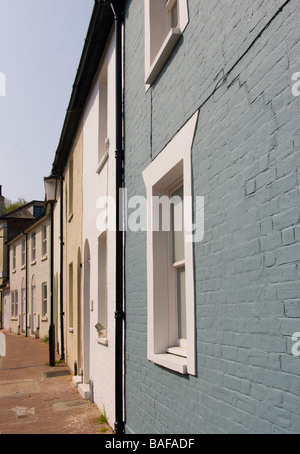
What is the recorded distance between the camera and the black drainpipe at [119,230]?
6.66m

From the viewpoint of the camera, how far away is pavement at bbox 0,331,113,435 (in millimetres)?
7629

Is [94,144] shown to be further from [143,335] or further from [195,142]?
[195,142]

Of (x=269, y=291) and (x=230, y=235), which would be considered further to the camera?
(x=230, y=235)

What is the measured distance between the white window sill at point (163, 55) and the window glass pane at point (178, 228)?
4.50ft

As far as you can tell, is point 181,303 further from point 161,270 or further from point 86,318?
point 86,318

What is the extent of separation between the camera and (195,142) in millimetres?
4281

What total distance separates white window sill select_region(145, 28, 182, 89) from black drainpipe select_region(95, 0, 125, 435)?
1354mm

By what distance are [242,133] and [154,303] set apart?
2.42 metres

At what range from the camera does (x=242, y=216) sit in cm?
338

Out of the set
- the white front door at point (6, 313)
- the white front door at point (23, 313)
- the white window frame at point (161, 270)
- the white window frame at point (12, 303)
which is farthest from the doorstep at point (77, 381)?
the white front door at point (6, 313)

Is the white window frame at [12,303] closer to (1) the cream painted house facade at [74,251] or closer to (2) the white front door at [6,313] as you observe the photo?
(2) the white front door at [6,313]
